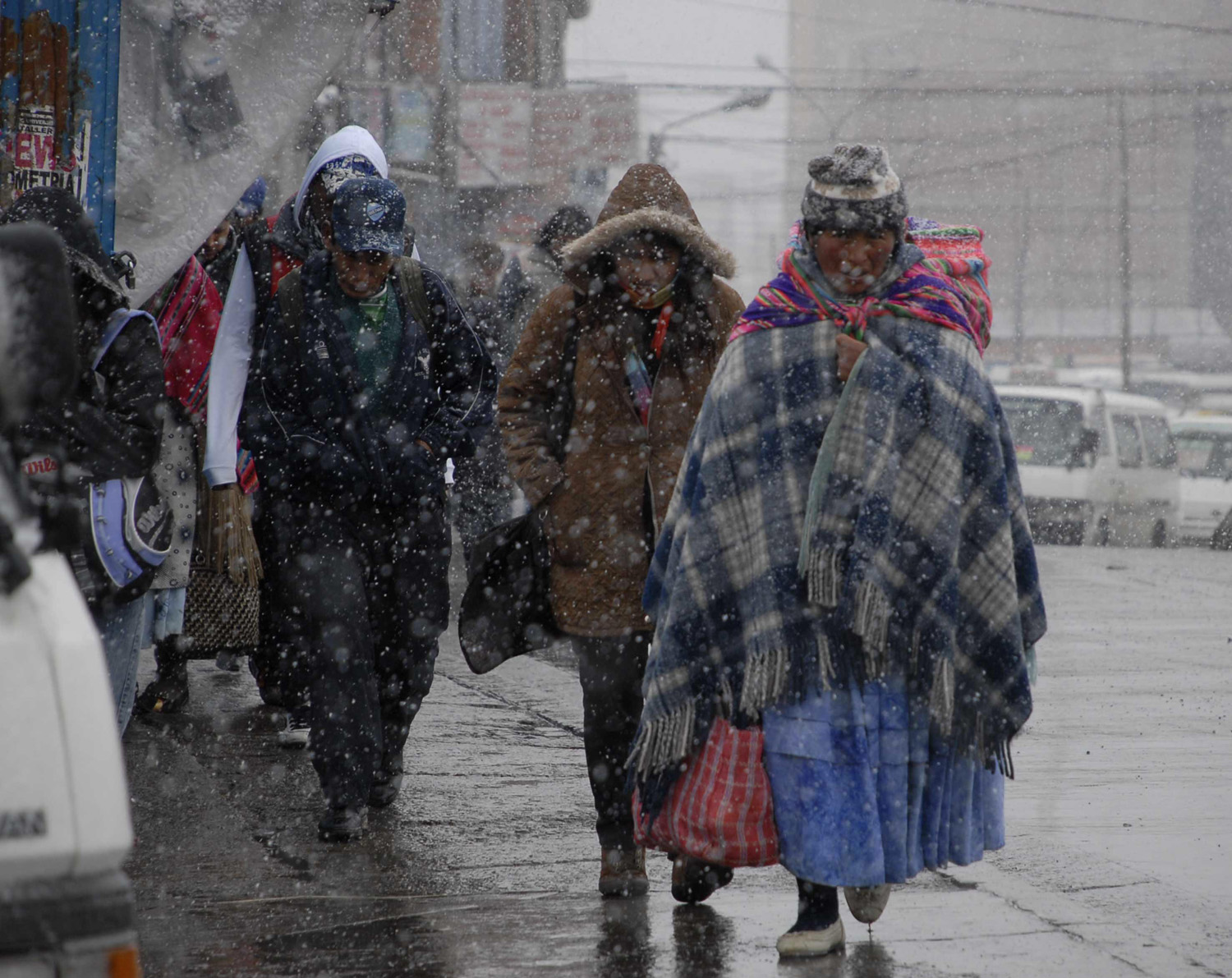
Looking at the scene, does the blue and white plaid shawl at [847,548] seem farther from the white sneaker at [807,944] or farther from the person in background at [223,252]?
the person in background at [223,252]

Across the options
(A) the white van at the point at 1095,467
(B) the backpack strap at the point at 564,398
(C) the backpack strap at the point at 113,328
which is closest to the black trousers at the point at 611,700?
(B) the backpack strap at the point at 564,398

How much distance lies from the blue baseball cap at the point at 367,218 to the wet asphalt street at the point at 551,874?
1702mm

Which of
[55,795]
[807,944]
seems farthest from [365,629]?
[55,795]

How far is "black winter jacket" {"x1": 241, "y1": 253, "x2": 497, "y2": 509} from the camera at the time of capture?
531 centimetres

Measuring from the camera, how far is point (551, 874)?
493cm

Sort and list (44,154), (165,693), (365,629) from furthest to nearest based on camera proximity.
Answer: (165,693) → (44,154) → (365,629)

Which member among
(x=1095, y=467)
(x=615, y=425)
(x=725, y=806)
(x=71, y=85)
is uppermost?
(x=71, y=85)

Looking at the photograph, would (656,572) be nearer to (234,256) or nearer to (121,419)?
(121,419)

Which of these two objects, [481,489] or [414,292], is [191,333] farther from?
[481,489]

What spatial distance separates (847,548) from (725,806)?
0.64 meters

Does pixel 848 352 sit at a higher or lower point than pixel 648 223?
lower

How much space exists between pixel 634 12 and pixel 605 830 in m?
52.7

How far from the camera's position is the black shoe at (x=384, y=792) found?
5.75 metres

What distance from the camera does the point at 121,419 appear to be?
4324 millimetres
